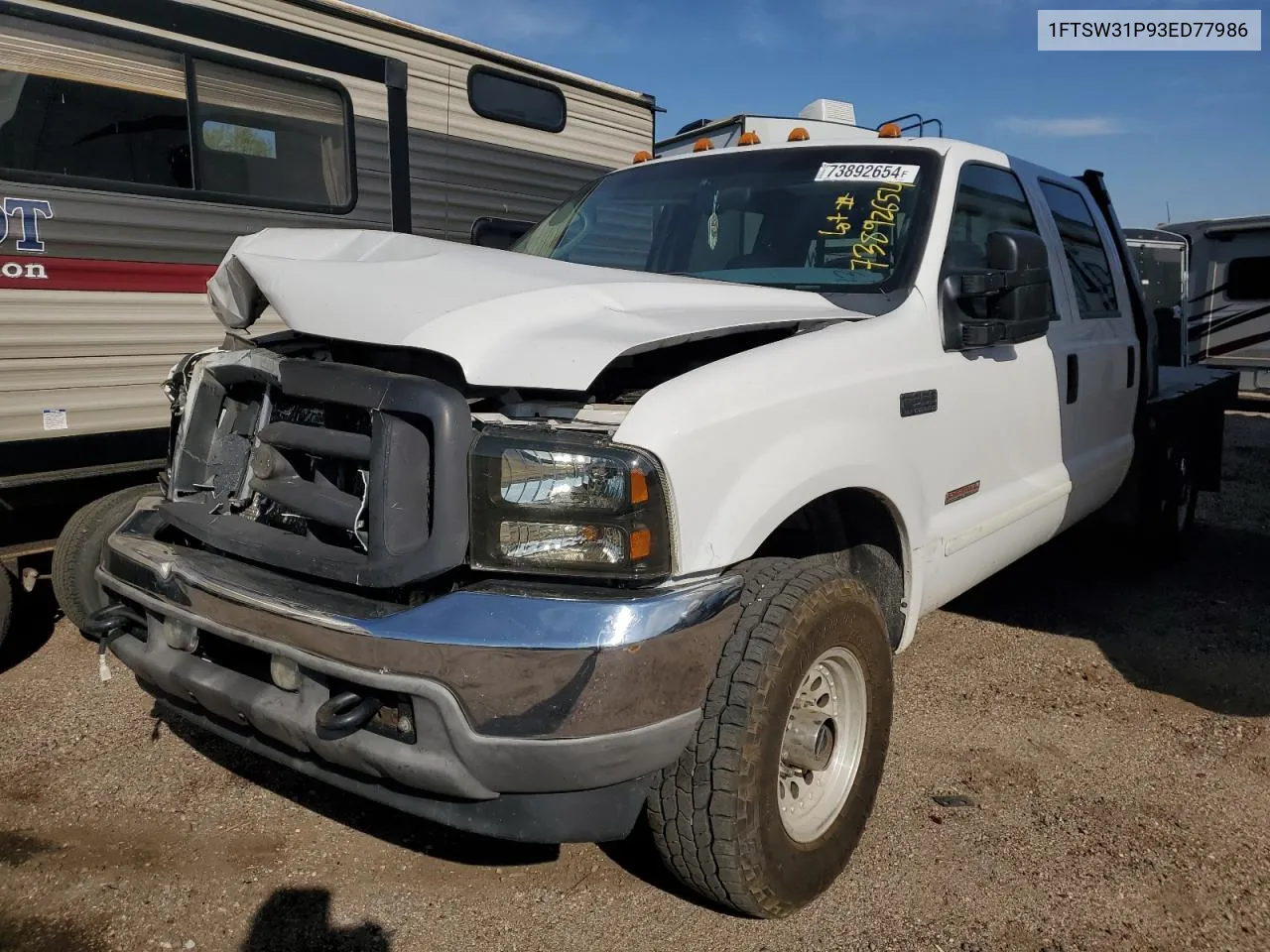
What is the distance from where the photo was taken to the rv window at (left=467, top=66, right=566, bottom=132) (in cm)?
→ 601

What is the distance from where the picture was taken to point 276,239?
2965 mm

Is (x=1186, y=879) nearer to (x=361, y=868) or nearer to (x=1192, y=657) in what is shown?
(x=1192, y=657)

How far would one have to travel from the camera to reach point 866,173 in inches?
143

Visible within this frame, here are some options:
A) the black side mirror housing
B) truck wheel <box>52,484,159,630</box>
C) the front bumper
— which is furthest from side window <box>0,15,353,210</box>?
the black side mirror housing

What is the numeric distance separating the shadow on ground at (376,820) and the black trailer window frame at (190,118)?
225 centimetres

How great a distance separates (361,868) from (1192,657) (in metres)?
3.58

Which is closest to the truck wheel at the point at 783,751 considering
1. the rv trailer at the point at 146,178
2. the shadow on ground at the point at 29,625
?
the rv trailer at the point at 146,178

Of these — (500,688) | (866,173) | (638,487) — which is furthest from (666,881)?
(866,173)

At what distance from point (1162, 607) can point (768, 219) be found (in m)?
3.06

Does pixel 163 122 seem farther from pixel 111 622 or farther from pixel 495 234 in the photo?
pixel 111 622

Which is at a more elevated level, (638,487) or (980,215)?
(980,215)

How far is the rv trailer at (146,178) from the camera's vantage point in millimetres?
3965

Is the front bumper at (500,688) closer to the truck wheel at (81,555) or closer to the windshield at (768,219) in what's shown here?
the windshield at (768,219)

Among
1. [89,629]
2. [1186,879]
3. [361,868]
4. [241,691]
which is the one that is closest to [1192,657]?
[1186,879]
